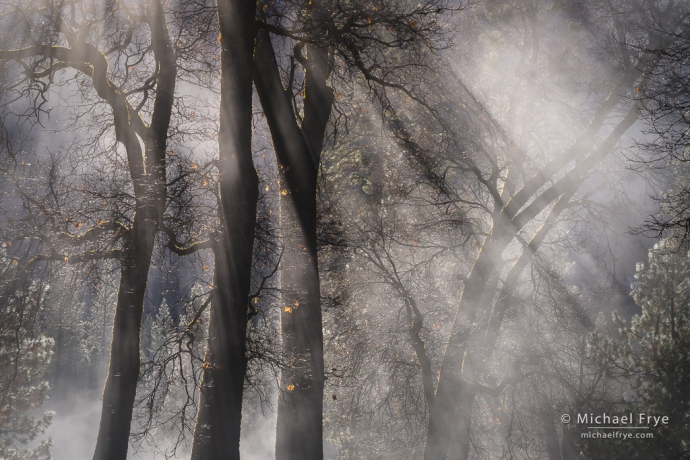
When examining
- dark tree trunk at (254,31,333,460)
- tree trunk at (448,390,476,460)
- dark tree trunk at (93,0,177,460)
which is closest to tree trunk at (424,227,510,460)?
tree trunk at (448,390,476,460)

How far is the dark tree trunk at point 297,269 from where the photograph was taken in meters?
6.64

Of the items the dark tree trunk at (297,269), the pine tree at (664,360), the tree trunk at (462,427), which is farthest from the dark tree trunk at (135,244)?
the pine tree at (664,360)

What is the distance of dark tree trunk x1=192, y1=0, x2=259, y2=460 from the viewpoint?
5609 mm

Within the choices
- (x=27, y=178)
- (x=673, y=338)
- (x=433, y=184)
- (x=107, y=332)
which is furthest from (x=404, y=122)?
(x=107, y=332)

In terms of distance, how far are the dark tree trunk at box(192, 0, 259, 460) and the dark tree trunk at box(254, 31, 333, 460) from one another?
0.89 m

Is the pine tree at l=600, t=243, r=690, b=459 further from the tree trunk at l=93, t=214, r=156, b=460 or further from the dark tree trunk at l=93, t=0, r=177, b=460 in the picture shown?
the tree trunk at l=93, t=214, r=156, b=460

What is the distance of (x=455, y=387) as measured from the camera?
1006 centimetres

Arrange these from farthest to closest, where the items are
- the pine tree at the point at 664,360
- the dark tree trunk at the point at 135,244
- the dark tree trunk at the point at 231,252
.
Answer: the pine tree at the point at 664,360
the dark tree trunk at the point at 135,244
the dark tree trunk at the point at 231,252

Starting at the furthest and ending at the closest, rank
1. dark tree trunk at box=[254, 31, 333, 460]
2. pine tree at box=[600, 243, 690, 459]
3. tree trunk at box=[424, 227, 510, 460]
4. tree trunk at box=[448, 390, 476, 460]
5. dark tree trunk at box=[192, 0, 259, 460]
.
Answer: pine tree at box=[600, 243, 690, 459] → tree trunk at box=[448, 390, 476, 460] → tree trunk at box=[424, 227, 510, 460] → dark tree trunk at box=[254, 31, 333, 460] → dark tree trunk at box=[192, 0, 259, 460]

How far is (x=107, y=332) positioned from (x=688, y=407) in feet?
214

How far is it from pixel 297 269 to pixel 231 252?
1347 millimetres

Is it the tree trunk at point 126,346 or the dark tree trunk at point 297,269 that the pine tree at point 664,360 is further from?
the tree trunk at point 126,346

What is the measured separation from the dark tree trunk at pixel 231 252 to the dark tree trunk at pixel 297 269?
890 millimetres

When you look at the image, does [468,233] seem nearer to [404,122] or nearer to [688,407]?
[404,122]
